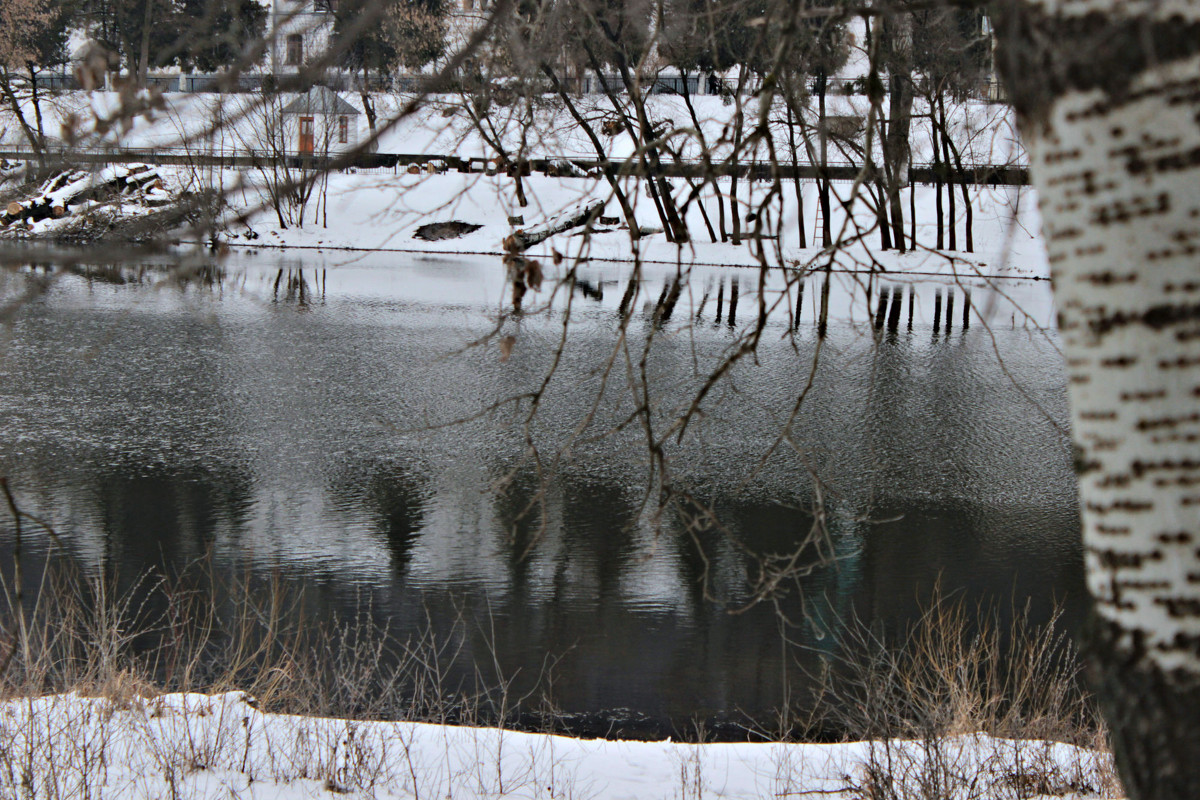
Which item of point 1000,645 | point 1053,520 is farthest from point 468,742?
point 1053,520

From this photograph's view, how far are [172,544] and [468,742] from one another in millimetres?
3511

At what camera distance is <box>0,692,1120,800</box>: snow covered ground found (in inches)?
165

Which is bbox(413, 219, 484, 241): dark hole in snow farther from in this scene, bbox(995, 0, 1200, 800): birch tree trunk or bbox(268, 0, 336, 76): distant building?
bbox(995, 0, 1200, 800): birch tree trunk

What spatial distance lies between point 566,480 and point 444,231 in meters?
23.0

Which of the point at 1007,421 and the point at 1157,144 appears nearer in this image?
the point at 1157,144

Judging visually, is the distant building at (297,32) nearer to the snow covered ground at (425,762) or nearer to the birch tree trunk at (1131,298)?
the birch tree trunk at (1131,298)

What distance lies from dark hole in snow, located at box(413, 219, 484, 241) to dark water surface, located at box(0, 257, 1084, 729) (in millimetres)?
15610

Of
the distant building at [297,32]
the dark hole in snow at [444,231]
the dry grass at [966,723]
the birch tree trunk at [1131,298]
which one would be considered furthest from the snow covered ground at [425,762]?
the dark hole in snow at [444,231]

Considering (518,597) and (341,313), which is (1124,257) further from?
(341,313)

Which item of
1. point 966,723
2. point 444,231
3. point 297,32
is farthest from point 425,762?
point 444,231

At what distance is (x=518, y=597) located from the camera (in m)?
6.57

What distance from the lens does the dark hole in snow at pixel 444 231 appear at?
30.7 meters

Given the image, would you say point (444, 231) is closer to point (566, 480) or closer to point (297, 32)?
point (566, 480)

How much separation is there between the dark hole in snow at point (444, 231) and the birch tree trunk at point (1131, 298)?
98.1 feet
